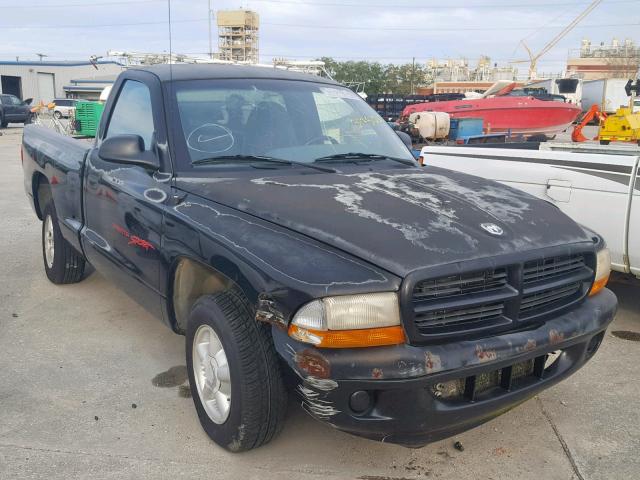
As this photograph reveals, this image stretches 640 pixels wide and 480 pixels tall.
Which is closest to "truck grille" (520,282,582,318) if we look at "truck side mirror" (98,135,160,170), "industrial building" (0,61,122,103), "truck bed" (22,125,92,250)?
"truck side mirror" (98,135,160,170)

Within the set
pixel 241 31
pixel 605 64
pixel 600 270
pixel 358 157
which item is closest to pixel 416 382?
pixel 600 270

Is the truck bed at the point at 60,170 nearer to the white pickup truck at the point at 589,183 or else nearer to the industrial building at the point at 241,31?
the white pickup truck at the point at 589,183

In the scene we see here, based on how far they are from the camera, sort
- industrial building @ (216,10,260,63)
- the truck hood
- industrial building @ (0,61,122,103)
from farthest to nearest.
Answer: industrial building @ (0,61,122,103), industrial building @ (216,10,260,63), the truck hood

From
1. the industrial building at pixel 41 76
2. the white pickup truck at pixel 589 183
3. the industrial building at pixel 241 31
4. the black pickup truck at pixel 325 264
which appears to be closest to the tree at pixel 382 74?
the industrial building at pixel 41 76

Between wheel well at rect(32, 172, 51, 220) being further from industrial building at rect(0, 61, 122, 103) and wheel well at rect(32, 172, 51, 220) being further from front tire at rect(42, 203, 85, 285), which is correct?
industrial building at rect(0, 61, 122, 103)

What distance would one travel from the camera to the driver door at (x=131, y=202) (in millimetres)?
3338

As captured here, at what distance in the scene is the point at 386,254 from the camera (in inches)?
93.7

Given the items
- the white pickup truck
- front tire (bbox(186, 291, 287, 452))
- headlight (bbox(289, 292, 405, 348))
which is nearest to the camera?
headlight (bbox(289, 292, 405, 348))

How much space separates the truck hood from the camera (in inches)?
96.6

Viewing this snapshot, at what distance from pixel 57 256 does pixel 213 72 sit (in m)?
2.41

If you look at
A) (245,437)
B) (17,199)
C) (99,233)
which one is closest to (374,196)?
(245,437)

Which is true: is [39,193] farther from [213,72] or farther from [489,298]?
[489,298]

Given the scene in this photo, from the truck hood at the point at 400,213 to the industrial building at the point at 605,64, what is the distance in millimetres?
61229

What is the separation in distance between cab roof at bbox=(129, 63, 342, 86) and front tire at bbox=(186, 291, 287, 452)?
4.97ft
